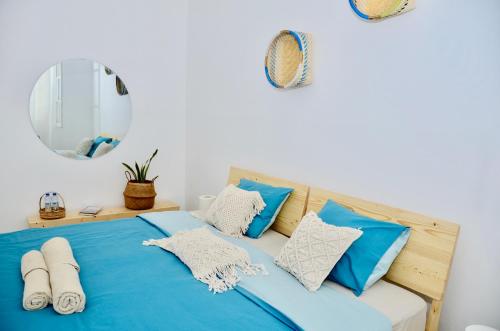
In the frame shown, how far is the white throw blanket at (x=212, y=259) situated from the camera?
5.20 ft

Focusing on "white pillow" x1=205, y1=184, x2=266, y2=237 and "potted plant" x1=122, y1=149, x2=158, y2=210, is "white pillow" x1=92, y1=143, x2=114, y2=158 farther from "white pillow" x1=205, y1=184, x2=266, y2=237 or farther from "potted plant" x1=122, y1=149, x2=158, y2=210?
"white pillow" x1=205, y1=184, x2=266, y2=237

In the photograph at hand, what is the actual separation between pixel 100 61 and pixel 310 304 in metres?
2.72

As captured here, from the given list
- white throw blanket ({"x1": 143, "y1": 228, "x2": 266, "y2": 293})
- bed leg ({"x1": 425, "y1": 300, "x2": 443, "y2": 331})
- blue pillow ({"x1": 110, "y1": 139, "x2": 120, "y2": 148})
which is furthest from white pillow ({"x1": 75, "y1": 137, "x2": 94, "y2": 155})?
bed leg ({"x1": 425, "y1": 300, "x2": 443, "y2": 331})

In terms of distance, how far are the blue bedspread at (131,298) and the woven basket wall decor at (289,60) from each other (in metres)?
1.28

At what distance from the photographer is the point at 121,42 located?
323 centimetres

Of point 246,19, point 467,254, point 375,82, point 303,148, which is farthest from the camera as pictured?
point 246,19

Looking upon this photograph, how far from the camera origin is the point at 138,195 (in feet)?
10.3

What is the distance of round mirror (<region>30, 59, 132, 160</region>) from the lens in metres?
2.95

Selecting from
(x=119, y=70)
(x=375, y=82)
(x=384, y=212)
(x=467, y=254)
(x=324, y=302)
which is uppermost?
(x=119, y=70)

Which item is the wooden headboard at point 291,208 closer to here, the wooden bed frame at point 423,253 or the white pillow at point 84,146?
the wooden bed frame at point 423,253

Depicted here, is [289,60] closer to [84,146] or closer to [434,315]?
[434,315]

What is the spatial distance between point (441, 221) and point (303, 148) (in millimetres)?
965

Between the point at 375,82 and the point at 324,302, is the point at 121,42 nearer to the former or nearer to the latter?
the point at 375,82

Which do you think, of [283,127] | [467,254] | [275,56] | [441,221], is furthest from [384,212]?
[275,56]
